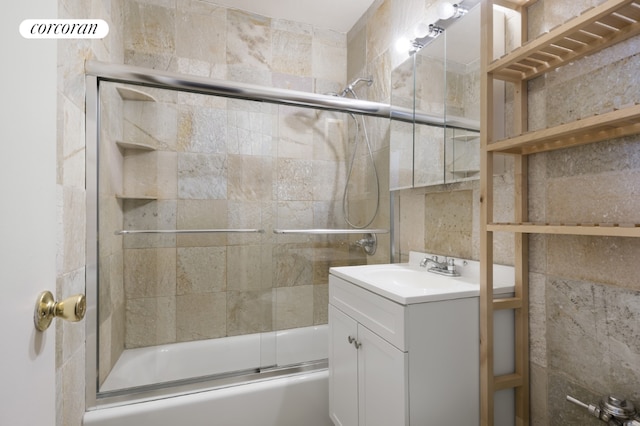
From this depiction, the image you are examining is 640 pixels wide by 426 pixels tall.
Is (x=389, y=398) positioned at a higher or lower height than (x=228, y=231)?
lower

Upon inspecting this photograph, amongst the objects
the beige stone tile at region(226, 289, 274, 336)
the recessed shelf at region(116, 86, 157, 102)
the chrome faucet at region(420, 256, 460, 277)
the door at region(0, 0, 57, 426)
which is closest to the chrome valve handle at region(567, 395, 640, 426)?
the chrome faucet at region(420, 256, 460, 277)

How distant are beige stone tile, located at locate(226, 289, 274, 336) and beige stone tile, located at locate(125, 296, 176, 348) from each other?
1.09ft

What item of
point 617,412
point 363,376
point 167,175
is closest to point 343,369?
point 363,376

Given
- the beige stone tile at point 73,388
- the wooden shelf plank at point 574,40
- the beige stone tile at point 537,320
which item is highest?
the wooden shelf plank at point 574,40

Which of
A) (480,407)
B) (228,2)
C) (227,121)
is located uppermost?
(228,2)

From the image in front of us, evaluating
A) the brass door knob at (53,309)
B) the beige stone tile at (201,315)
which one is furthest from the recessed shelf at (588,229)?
the beige stone tile at (201,315)

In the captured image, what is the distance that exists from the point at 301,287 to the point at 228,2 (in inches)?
79.5

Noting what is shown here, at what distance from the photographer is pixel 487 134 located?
3.41 ft

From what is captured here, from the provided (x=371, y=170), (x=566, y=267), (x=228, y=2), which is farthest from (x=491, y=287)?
(x=228, y=2)

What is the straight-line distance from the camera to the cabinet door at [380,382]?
957mm

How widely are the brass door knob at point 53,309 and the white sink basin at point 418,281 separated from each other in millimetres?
796

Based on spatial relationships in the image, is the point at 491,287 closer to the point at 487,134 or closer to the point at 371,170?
the point at 487,134

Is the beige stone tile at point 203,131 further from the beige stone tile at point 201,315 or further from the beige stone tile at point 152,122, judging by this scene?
the beige stone tile at point 201,315

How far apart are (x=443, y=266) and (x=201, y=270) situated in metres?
1.41
